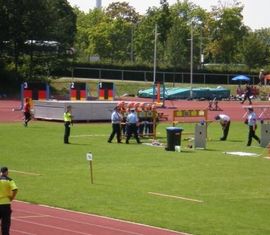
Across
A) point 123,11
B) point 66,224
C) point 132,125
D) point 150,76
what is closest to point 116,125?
point 132,125

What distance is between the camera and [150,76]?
333 feet

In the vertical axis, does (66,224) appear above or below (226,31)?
below

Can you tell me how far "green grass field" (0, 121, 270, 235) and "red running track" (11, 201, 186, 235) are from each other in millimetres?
520

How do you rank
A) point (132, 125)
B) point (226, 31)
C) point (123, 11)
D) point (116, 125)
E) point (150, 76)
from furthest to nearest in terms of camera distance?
point (123, 11) → point (226, 31) → point (150, 76) → point (132, 125) → point (116, 125)

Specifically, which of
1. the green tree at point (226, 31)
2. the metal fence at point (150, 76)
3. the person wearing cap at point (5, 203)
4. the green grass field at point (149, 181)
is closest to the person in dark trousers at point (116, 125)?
the green grass field at point (149, 181)

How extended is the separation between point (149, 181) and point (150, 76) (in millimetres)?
77282

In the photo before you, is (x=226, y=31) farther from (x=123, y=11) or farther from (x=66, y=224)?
(x=66, y=224)

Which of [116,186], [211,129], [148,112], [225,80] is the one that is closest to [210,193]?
[116,186]

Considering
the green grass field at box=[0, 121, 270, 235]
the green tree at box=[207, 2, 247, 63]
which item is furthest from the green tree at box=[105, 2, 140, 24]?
the green grass field at box=[0, 121, 270, 235]

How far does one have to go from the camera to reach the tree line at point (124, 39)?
79125 millimetres

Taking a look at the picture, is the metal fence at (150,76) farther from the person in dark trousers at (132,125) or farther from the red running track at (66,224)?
the red running track at (66,224)

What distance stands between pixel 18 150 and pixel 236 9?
87.9m

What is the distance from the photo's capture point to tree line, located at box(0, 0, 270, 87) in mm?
79125

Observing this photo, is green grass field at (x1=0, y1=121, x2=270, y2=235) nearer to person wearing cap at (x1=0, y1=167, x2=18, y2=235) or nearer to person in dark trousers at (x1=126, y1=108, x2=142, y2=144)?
person in dark trousers at (x1=126, y1=108, x2=142, y2=144)
